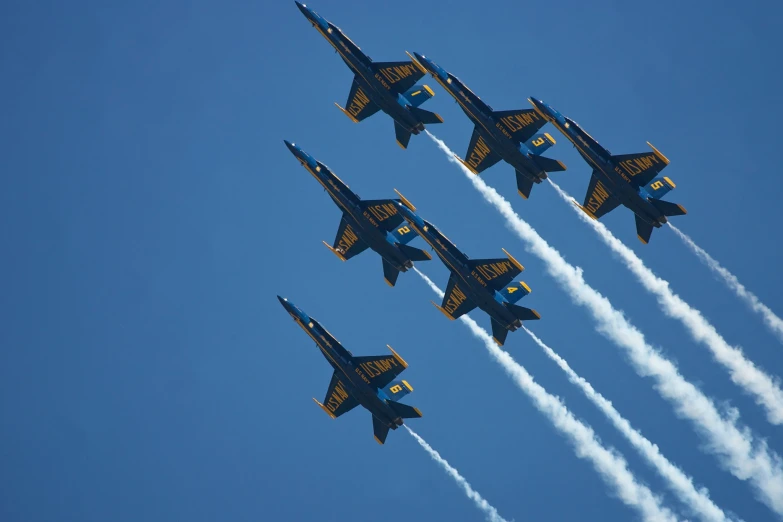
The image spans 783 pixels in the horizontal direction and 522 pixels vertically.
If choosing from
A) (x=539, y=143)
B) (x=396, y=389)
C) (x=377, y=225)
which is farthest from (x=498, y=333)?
(x=539, y=143)

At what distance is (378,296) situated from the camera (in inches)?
6890

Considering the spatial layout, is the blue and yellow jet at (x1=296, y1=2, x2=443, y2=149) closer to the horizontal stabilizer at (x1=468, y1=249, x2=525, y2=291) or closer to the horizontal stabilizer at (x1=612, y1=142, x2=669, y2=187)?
the horizontal stabilizer at (x1=468, y1=249, x2=525, y2=291)

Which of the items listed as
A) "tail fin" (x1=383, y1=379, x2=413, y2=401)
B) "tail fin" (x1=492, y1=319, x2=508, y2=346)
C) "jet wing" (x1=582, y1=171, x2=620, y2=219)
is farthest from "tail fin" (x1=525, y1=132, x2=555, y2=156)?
"tail fin" (x1=383, y1=379, x2=413, y2=401)

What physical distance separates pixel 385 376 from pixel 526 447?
7856cm

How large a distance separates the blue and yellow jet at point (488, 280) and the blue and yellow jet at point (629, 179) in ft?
26.5

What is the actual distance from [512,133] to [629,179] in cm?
822

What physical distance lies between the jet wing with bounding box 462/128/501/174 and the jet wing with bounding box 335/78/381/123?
287 inches

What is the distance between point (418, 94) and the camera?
6381 cm

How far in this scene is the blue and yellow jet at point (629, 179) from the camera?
61.9 metres

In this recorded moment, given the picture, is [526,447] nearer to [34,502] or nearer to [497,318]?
[34,502]

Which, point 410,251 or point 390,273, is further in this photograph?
point 390,273

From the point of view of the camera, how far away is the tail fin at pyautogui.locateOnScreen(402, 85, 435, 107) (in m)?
63.6

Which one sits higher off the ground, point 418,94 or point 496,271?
point 418,94

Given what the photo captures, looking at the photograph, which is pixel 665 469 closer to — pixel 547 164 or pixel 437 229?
pixel 547 164
